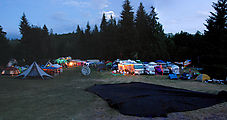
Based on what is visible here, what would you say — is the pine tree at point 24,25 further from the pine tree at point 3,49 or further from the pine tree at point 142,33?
the pine tree at point 142,33

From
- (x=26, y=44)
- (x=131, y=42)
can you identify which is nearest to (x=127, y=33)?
(x=131, y=42)

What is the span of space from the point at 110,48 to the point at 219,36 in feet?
95.2

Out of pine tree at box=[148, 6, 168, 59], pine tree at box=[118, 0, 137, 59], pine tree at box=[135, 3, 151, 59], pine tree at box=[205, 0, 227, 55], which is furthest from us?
pine tree at box=[118, 0, 137, 59]

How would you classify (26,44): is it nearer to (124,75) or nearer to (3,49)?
(3,49)

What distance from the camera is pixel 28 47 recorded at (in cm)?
4316

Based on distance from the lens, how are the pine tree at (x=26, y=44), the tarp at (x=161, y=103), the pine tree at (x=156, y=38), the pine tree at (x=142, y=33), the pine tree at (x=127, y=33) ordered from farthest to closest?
the pine tree at (x=26, y=44) < the pine tree at (x=127, y=33) < the pine tree at (x=142, y=33) < the pine tree at (x=156, y=38) < the tarp at (x=161, y=103)

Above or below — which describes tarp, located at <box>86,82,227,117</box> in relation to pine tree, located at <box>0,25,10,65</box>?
below

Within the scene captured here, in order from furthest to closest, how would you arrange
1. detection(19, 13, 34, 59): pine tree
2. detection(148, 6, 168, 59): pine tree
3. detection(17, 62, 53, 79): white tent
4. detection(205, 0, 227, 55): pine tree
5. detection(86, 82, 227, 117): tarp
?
detection(19, 13, 34, 59): pine tree < detection(148, 6, 168, 59): pine tree < detection(205, 0, 227, 55): pine tree < detection(17, 62, 53, 79): white tent < detection(86, 82, 227, 117): tarp

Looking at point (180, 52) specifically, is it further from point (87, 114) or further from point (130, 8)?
point (87, 114)

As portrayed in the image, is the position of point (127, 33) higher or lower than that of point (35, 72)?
higher

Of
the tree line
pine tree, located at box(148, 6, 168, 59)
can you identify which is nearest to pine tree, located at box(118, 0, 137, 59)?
the tree line

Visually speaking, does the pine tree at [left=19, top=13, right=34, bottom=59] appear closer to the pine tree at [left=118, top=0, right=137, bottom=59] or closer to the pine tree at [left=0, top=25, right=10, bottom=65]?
the pine tree at [left=0, top=25, right=10, bottom=65]

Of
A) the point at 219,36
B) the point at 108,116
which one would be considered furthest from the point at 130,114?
the point at 219,36

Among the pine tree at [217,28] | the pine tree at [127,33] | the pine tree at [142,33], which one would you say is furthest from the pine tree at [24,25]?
the pine tree at [217,28]
